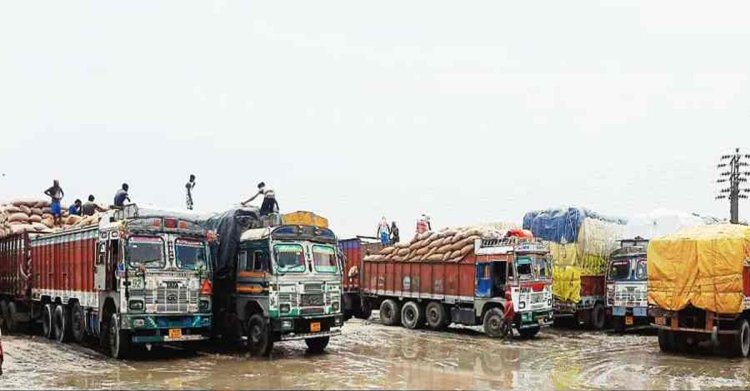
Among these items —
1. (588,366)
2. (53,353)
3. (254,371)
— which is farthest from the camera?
(53,353)

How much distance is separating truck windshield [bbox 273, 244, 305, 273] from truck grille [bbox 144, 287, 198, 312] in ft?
6.25

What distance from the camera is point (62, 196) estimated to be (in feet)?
78.7

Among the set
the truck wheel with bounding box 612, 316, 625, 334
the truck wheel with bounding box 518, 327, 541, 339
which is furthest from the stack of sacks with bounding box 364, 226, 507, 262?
the truck wheel with bounding box 612, 316, 625, 334

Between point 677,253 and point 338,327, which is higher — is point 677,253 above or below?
above

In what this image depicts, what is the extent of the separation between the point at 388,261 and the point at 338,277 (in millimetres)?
7853

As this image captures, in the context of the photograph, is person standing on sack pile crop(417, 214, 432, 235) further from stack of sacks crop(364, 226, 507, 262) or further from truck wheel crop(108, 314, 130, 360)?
truck wheel crop(108, 314, 130, 360)

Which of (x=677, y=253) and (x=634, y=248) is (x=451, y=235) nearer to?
(x=634, y=248)

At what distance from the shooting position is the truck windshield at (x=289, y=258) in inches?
619

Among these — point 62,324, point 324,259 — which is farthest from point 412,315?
point 62,324

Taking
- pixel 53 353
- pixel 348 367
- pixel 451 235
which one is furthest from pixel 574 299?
pixel 53 353

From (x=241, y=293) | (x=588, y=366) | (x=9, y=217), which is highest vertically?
(x=9, y=217)

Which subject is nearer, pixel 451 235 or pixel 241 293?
pixel 241 293

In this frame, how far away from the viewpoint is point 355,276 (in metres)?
26.6

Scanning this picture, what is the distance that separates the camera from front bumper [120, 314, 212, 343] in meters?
14.9
